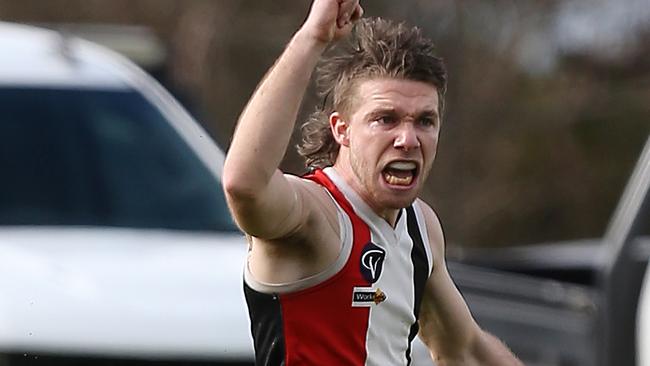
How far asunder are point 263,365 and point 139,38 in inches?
261

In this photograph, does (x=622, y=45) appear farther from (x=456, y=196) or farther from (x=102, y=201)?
(x=102, y=201)

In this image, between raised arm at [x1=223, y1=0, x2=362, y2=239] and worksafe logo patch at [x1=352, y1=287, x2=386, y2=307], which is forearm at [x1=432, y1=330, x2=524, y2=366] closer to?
worksafe logo patch at [x1=352, y1=287, x2=386, y2=307]

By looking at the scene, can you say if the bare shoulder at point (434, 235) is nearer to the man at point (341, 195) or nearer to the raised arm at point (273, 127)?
the man at point (341, 195)

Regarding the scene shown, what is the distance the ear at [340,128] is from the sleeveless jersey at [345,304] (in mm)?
78

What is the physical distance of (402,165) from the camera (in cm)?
441

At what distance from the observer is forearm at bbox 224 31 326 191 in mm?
4160

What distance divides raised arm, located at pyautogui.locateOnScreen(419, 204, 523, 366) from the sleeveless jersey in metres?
0.26

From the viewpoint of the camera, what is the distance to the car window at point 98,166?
23.9 ft

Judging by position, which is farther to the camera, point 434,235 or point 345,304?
point 434,235

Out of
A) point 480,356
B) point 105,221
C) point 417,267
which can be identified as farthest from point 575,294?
point 417,267

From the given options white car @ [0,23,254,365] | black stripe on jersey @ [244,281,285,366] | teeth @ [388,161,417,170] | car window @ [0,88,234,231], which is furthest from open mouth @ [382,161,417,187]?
car window @ [0,88,234,231]

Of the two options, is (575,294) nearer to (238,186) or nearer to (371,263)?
(371,263)

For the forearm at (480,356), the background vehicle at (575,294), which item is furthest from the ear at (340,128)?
the background vehicle at (575,294)

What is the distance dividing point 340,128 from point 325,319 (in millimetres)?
425
